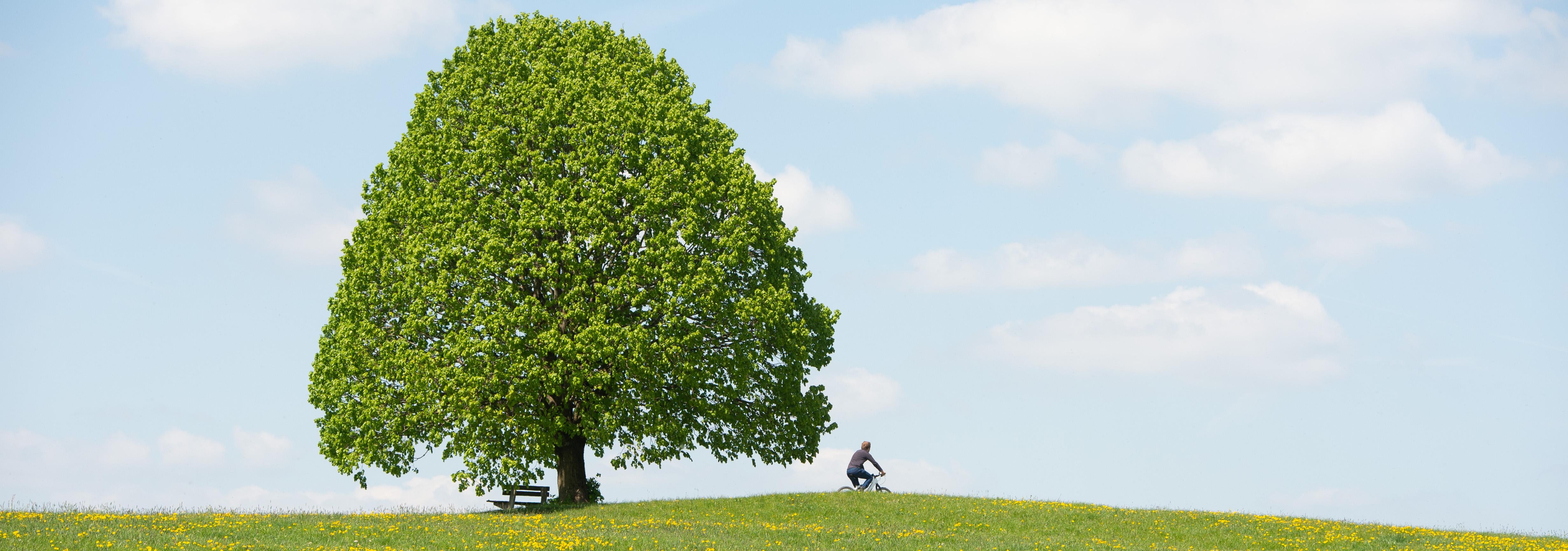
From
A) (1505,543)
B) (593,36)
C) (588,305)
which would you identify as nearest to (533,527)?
(588,305)

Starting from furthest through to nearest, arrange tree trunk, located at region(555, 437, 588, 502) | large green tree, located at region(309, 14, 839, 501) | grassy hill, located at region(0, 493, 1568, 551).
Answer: tree trunk, located at region(555, 437, 588, 502), large green tree, located at region(309, 14, 839, 501), grassy hill, located at region(0, 493, 1568, 551)

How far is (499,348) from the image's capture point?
2734 cm

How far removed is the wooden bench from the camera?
29922 millimetres

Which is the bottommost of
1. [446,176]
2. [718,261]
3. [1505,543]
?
[1505,543]

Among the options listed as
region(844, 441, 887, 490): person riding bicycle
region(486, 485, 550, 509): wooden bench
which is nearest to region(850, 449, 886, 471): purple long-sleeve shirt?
region(844, 441, 887, 490): person riding bicycle

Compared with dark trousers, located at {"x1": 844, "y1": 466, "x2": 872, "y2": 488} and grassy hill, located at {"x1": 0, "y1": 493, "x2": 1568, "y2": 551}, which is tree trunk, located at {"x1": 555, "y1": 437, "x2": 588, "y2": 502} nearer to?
grassy hill, located at {"x1": 0, "y1": 493, "x2": 1568, "y2": 551}

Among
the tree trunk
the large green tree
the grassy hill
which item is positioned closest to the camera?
the grassy hill

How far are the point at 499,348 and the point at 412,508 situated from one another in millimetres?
5247

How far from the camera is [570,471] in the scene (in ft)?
100

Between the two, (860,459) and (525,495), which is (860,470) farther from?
(525,495)

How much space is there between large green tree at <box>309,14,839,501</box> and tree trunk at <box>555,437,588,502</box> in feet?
0.15

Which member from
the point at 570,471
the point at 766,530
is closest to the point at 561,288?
the point at 570,471

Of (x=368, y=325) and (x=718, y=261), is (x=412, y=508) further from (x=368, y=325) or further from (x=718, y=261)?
(x=718, y=261)

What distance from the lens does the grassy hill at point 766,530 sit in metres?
22.1
